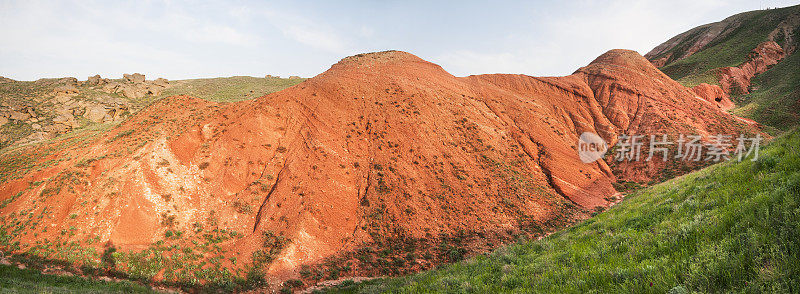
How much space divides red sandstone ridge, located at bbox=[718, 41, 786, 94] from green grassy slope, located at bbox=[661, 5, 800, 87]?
1.10 m

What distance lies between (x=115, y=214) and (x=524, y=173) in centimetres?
2780

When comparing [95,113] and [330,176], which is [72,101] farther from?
[330,176]

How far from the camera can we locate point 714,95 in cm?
4325

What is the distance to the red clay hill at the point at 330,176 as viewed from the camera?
15.5 metres

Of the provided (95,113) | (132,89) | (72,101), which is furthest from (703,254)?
(132,89)

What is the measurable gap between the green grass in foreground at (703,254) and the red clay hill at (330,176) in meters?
9.85

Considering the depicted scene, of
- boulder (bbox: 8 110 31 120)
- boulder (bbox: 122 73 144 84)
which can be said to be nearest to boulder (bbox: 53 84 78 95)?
boulder (bbox: 8 110 31 120)

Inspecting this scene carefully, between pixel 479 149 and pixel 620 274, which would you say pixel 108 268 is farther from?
pixel 479 149

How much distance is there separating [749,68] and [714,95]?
19.4 metres

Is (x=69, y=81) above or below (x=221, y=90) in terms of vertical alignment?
above

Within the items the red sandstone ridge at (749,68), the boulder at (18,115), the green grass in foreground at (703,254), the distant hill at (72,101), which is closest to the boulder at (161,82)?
the distant hill at (72,101)

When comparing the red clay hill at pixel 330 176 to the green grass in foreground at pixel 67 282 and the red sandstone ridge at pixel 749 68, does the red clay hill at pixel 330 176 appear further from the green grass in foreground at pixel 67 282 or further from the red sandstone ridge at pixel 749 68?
the red sandstone ridge at pixel 749 68

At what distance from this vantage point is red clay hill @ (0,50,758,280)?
51.0ft

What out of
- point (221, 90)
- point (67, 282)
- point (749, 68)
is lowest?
point (67, 282)
